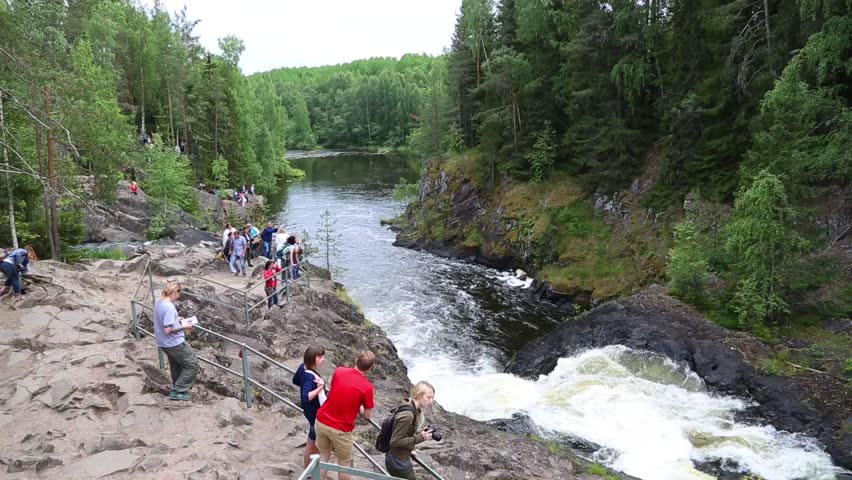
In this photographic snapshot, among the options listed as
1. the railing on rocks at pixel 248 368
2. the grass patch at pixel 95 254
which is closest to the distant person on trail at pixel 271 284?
the railing on rocks at pixel 248 368

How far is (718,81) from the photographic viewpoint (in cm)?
2452

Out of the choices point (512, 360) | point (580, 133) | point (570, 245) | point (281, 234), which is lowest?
point (512, 360)

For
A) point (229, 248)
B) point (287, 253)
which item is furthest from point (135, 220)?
point (287, 253)

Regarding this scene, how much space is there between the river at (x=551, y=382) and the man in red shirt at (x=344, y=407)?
872 cm

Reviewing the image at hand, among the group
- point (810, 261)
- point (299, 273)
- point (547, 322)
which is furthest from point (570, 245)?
point (299, 273)

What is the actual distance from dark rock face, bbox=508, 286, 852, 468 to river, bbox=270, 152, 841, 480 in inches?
17.5

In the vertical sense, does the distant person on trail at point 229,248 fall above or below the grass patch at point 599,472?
above

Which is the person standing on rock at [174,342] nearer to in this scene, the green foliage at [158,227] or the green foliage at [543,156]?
the green foliage at [158,227]

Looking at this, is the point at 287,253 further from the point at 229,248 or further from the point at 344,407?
the point at 344,407

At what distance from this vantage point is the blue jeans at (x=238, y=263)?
19547 mm

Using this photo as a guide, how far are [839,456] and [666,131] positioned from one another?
63.3 feet

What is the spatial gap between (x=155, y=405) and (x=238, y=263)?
10.9 metres

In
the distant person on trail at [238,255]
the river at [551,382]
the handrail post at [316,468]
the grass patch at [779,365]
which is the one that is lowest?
the river at [551,382]

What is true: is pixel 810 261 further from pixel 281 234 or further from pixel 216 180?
pixel 216 180
